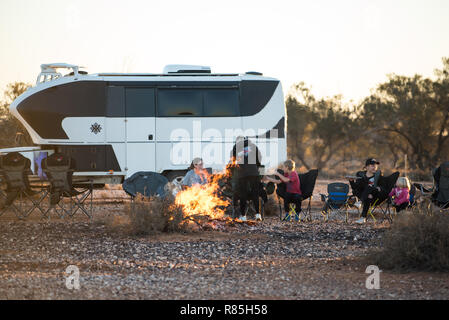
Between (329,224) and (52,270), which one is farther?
(329,224)

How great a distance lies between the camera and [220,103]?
14.1 metres

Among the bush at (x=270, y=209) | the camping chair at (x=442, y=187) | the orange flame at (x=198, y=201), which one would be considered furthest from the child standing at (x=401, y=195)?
the orange flame at (x=198, y=201)

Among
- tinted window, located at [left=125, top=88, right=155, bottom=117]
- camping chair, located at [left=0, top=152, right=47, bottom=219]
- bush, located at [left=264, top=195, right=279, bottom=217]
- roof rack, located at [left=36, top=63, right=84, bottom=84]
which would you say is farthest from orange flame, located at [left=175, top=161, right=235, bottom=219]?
roof rack, located at [left=36, top=63, right=84, bottom=84]

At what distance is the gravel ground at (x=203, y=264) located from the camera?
535 centimetres

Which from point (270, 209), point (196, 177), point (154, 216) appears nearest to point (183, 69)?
point (270, 209)

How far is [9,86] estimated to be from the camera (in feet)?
67.7

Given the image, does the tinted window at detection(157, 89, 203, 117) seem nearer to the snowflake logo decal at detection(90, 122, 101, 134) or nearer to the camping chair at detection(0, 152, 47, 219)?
the snowflake logo decal at detection(90, 122, 101, 134)

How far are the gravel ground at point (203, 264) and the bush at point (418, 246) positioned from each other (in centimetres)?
16

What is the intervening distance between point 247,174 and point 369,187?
2.00 m

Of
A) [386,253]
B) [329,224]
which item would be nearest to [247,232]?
[329,224]

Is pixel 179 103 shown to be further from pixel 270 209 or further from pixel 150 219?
pixel 150 219

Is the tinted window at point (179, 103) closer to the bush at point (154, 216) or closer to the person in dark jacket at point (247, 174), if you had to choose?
the person in dark jacket at point (247, 174)
